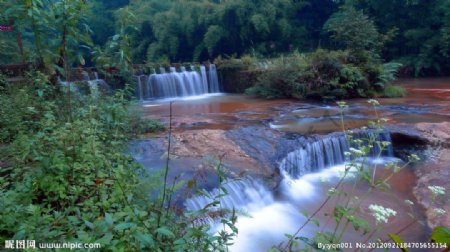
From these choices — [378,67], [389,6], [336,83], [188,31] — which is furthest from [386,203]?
[188,31]

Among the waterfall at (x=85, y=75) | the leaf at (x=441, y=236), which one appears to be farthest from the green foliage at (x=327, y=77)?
the leaf at (x=441, y=236)

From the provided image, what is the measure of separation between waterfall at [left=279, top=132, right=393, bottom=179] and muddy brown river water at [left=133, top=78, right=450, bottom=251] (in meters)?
0.11

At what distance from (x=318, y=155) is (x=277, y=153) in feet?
2.85

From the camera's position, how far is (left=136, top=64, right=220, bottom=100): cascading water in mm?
13023

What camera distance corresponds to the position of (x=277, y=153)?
5.41 m

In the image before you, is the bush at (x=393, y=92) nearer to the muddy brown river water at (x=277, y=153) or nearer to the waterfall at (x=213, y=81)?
the muddy brown river water at (x=277, y=153)

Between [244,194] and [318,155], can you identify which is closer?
[244,194]

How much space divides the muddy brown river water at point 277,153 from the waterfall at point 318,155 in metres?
0.11

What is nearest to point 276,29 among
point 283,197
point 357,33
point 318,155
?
point 357,33

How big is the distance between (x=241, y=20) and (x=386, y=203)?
53.5 feet

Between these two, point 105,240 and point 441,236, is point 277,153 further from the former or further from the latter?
point 441,236

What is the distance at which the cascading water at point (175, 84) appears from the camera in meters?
13.0

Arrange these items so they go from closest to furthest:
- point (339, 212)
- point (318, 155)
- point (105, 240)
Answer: point (105, 240)
point (339, 212)
point (318, 155)

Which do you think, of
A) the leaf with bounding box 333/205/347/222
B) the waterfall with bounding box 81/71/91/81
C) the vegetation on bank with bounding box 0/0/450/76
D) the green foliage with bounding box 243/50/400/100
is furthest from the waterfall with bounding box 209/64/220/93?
the leaf with bounding box 333/205/347/222
